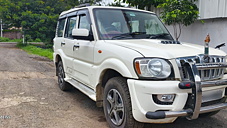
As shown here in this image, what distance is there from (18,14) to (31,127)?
60.3 feet

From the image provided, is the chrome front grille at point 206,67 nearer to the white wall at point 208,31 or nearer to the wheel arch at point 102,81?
the wheel arch at point 102,81

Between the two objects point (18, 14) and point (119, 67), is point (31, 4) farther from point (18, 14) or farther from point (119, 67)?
point (119, 67)

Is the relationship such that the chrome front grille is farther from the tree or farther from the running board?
the tree

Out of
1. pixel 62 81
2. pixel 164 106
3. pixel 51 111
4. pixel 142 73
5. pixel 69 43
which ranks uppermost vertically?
pixel 69 43

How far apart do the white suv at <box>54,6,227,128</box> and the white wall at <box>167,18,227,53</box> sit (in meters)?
3.42

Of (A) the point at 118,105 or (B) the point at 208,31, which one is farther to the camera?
(B) the point at 208,31

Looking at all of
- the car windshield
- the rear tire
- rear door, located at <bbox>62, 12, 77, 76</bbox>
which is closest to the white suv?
the car windshield

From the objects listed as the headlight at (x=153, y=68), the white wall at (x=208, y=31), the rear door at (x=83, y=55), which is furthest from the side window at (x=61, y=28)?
the white wall at (x=208, y=31)

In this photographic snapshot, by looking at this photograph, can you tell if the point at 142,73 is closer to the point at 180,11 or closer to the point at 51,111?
the point at 51,111

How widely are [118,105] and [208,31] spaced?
5.41 m

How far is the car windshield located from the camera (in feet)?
12.6

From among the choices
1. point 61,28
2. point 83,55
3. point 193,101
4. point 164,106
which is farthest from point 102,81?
point 61,28

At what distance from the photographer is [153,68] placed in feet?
8.95

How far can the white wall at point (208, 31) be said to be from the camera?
6.75m
